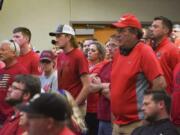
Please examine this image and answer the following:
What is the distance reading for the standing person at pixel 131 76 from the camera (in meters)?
3.94

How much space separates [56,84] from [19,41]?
1080 millimetres

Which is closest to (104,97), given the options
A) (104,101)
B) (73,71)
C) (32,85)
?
(104,101)

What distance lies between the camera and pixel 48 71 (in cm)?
549

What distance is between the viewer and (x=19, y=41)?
19.4 feet

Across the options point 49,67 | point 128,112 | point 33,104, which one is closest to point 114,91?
point 128,112

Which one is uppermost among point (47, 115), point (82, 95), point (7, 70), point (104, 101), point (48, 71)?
point (47, 115)

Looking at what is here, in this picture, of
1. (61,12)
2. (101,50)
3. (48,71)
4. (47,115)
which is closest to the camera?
(47,115)

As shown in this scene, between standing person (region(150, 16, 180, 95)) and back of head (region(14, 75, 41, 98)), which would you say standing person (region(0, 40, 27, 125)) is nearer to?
back of head (region(14, 75, 41, 98))

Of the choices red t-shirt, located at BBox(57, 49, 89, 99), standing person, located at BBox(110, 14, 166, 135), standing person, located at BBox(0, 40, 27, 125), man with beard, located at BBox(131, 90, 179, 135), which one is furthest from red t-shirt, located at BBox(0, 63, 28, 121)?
man with beard, located at BBox(131, 90, 179, 135)

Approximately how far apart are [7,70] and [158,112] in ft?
5.52

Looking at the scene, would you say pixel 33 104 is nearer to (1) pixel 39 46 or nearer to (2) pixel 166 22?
(2) pixel 166 22

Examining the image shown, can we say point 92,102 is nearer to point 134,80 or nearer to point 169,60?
point 169,60

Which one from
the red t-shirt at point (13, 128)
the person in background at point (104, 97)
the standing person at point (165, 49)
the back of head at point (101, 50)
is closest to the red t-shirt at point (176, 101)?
the standing person at point (165, 49)

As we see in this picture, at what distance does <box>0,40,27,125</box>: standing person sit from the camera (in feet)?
15.0
